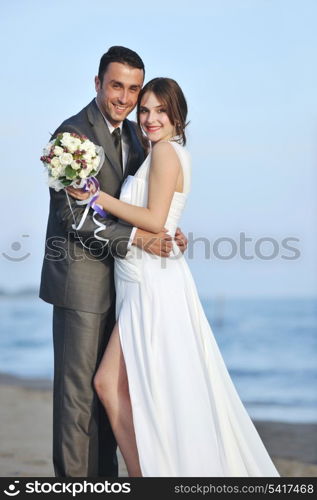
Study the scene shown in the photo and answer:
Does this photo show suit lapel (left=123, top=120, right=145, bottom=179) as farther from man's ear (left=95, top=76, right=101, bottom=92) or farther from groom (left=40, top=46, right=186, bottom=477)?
man's ear (left=95, top=76, right=101, bottom=92)

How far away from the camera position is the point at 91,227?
4.39 meters

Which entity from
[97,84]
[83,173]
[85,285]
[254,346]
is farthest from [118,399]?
[254,346]

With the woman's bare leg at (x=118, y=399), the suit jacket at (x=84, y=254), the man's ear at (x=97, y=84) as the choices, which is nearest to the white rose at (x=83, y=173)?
the suit jacket at (x=84, y=254)

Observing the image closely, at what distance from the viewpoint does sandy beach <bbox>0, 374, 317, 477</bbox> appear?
6.11 metres

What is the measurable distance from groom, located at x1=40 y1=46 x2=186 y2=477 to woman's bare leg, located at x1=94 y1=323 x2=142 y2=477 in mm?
118

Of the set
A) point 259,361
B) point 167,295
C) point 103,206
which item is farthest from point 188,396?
point 259,361

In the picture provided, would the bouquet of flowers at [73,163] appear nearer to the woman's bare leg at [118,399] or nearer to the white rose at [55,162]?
the white rose at [55,162]

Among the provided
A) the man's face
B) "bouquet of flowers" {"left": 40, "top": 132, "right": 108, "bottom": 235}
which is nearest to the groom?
the man's face

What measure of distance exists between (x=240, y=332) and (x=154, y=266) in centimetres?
1558

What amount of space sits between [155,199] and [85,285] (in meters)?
0.61

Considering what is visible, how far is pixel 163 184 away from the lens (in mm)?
4371

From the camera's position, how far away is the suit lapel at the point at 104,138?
15.0ft
